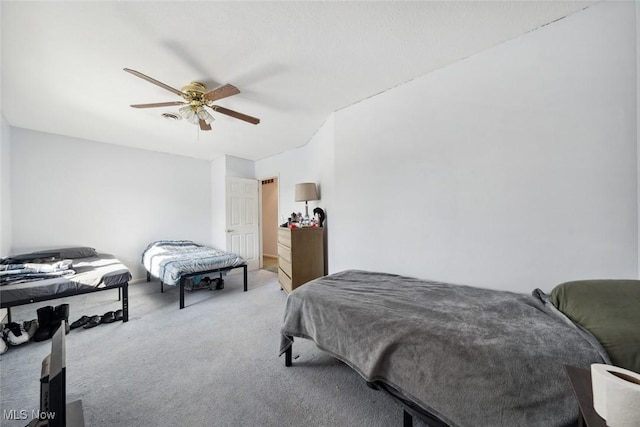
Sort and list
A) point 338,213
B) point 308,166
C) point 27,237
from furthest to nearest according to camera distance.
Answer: point 308,166 < point 27,237 < point 338,213

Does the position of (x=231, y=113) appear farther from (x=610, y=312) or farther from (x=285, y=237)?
(x=610, y=312)

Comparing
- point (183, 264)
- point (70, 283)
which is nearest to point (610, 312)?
point (183, 264)

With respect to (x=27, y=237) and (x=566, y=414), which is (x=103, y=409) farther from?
(x=27, y=237)

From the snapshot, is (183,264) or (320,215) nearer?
(183,264)

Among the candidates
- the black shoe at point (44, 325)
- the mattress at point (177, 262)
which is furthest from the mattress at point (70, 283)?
the mattress at point (177, 262)

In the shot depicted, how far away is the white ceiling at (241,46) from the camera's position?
4.62 ft

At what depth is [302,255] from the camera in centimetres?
300

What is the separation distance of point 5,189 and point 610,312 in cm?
585

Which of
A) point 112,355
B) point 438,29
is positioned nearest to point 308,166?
point 438,29

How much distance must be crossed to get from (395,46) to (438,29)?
0.30 metres

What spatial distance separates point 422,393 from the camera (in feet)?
3.46

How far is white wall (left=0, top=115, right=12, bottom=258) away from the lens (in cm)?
271

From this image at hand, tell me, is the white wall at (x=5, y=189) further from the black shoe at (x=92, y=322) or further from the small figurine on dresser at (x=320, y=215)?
the small figurine on dresser at (x=320, y=215)

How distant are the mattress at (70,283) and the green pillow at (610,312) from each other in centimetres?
386
